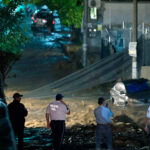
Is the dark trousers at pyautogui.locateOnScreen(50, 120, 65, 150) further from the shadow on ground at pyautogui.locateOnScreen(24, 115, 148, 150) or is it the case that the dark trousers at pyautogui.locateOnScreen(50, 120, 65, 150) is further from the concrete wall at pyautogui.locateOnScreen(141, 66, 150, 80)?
the concrete wall at pyautogui.locateOnScreen(141, 66, 150, 80)

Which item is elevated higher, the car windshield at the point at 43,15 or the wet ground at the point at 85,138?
the car windshield at the point at 43,15

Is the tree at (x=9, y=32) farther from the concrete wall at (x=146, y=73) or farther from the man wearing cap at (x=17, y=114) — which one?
the man wearing cap at (x=17, y=114)

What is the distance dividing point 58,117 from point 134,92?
256 inches

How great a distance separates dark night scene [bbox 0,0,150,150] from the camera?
11195 mm

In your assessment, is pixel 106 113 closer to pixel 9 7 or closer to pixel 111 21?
pixel 9 7

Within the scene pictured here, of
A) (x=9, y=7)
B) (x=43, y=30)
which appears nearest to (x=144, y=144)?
(x=9, y=7)

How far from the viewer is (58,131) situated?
1124 centimetres

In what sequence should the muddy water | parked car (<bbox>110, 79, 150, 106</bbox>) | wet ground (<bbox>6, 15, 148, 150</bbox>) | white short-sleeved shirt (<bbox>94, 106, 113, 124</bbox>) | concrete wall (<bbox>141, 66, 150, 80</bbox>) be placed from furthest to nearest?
1. concrete wall (<bbox>141, 66, 150, 80</bbox>)
2. parked car (<bbox>110, 79, 150, 106</bbox>)
3. the muddy water
4. wet ground (<bbox>6, 15, 148, 150</bbox>)
5. white short-sleeved shirt (<bbox>94, 106, 113, 124</bbox>)

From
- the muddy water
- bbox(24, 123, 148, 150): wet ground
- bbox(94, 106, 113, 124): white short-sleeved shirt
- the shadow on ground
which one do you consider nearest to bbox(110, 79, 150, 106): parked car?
the muddy water

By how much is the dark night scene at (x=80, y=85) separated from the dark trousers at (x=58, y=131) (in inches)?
0.9

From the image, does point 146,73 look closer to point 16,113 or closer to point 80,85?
point 80,85

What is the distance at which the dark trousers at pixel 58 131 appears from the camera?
11.2m

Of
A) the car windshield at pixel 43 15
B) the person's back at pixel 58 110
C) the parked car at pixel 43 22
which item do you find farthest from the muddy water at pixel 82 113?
the car windshield at pixel 43 15

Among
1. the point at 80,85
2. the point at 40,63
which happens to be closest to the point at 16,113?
the point at 80,85
